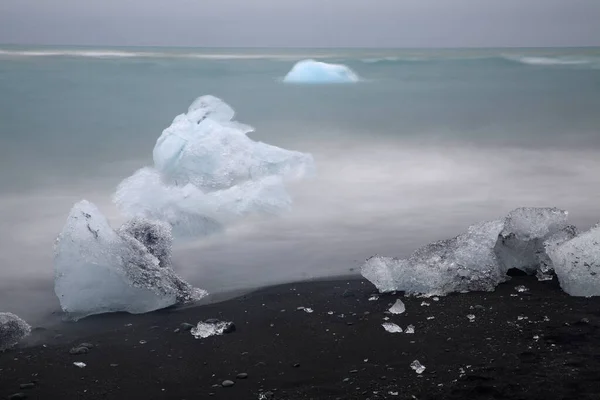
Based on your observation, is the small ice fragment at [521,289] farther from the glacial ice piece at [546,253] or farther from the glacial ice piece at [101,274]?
the glacial ice piece at [101,274]

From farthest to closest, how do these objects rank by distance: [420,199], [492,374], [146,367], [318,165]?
1. [318,165]
2. [420,199]
3. [146,367]
4. [492,374]

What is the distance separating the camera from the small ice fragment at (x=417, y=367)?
1971 millimetres

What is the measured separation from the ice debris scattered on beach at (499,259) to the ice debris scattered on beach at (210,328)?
0.61m

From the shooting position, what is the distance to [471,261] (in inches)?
106

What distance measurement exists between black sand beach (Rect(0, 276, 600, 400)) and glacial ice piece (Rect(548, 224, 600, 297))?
0.06 metres

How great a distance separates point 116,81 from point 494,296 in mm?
8109

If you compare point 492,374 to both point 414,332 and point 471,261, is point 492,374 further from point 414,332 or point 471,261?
point 471,261

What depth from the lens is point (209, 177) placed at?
4.09 meters

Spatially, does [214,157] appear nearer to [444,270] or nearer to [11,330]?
[444,270]

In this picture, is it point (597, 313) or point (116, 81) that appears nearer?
point (597, 313)

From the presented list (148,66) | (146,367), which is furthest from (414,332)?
(148,66)

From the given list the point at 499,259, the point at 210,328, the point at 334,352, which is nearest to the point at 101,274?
the point at 210,328

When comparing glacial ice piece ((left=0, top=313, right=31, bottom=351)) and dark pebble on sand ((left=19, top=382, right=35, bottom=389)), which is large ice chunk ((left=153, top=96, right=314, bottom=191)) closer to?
glacial ice piece ((left=0, top=313, right=31, bottom=351))

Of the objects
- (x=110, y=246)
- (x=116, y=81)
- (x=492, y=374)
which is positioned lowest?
(x=492, y=374)
